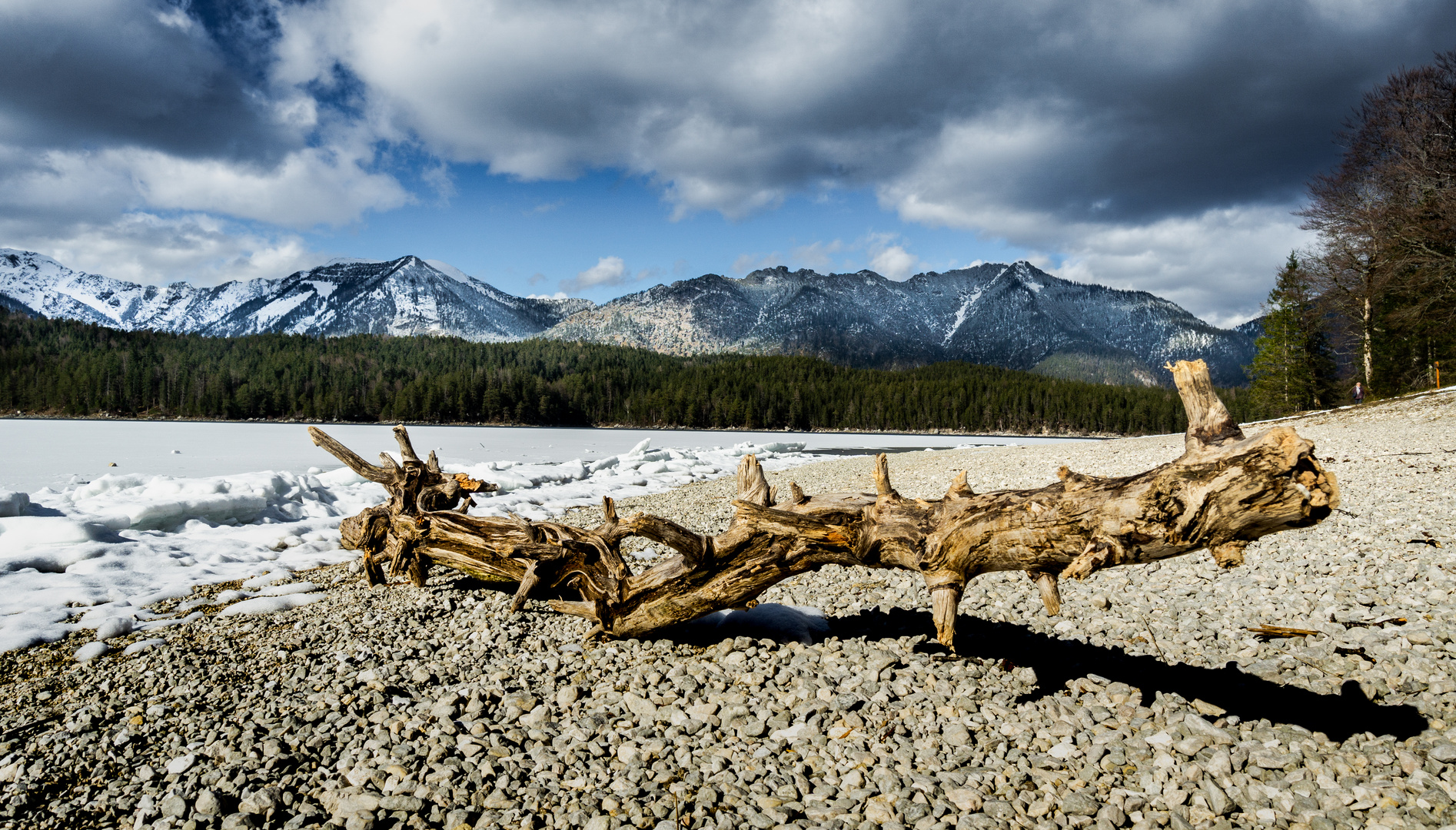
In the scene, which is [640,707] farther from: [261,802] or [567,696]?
[261,802]

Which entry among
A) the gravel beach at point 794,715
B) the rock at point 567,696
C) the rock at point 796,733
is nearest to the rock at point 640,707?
the gravel beach at point 794,715

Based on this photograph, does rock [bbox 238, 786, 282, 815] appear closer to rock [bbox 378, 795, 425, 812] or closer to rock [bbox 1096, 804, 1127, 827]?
rock [bbox 378, 795, 425, 812]

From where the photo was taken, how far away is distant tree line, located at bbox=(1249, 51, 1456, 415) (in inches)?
837

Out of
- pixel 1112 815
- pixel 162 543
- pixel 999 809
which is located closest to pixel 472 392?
pixel 162 543

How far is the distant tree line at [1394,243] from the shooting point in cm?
2125

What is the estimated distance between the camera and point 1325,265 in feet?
88.7

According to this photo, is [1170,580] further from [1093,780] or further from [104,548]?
[104,548]

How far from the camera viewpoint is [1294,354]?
121ft

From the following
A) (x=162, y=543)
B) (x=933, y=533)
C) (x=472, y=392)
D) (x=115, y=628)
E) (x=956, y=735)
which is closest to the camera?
(x=956, y=735)

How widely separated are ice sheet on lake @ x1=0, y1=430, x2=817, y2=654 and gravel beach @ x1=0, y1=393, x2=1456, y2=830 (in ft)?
3.05

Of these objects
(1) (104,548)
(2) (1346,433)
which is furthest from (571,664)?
(2) (1346,433)

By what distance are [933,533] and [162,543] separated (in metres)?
11.5

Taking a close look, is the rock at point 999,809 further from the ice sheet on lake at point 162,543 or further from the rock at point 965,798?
the ice sheet on lake at point 162,543

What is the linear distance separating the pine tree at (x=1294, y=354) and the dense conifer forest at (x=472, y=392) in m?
60.1
